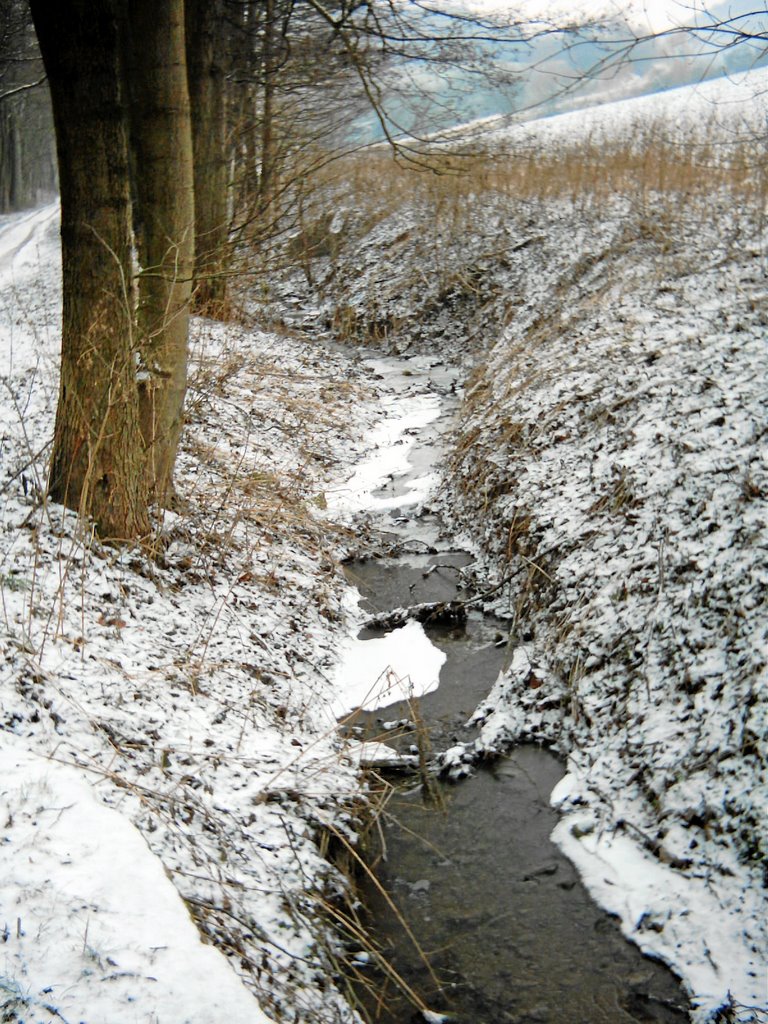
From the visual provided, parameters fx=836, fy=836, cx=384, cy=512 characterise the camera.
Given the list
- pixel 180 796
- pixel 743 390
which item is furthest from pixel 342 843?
pixel 743 390

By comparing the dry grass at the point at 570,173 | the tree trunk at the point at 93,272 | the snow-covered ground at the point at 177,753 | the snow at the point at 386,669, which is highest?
the dry grass at the point at 570,173

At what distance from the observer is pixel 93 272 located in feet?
15.0

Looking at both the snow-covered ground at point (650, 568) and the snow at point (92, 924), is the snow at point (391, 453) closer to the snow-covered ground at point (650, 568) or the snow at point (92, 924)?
the snow-covered ground at point (650, 568)

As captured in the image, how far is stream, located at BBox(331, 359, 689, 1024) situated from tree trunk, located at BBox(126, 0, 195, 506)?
2.29 metres

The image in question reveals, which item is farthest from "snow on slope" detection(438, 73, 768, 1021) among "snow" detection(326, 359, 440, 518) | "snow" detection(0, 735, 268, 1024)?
"snow" detection(0, 735, 268, 1024)

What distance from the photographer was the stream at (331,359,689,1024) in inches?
119

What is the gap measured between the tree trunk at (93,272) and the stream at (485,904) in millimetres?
1997

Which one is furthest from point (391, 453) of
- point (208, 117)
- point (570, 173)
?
point (570, 173)

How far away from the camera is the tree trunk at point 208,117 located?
34.3 feet

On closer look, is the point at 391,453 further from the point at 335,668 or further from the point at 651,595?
the point at 651,595

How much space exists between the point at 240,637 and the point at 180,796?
1464 mm

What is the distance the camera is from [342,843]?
358 cm

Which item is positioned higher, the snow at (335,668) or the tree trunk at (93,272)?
the tree trunk at (93,272)

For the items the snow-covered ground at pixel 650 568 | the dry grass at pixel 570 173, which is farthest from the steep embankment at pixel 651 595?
the dry grass at pixel 570 173
